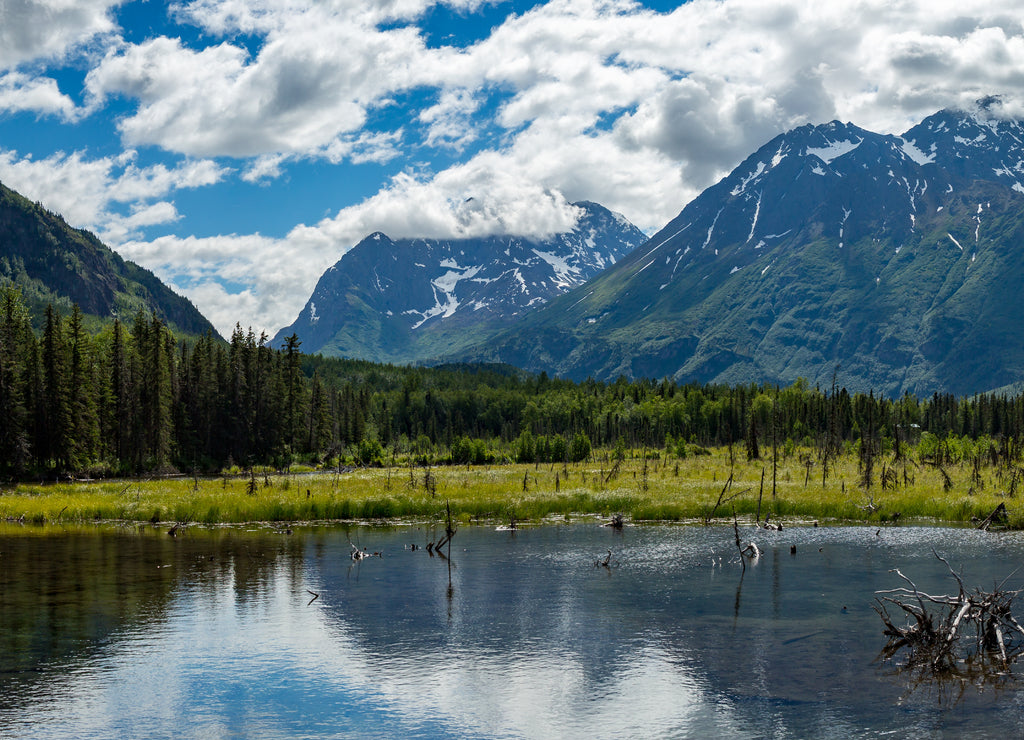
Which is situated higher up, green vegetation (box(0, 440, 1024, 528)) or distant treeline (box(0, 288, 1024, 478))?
distant treeline (box(0, 288, 1024, 478))

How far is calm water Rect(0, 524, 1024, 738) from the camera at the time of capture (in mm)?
22203

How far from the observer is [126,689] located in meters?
24.6

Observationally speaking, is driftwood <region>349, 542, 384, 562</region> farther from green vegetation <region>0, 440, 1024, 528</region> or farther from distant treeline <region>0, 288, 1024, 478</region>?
distant treeline <region>0, 288, 1024, 478</region>

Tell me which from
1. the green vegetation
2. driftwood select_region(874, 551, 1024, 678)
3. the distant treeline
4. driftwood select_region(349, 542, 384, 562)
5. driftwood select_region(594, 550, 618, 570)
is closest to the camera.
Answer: driftwood select_region(874, 551, 1024, 678)

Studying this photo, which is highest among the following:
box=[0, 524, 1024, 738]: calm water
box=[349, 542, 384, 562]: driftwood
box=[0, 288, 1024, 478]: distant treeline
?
box=[0, 288, 1024, 478]: distant treeline

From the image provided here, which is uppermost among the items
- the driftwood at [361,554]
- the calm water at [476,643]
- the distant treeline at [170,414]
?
the distant treeline at [170,414]

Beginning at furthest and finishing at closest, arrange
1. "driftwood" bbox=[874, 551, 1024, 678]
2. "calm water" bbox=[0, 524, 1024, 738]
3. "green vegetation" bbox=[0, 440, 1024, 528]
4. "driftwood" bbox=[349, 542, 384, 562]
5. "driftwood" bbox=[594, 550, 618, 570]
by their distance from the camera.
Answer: "green vegetation" bbox=[0, 440, 1024, 528] → "driftwood" bbox=[349, 542, 384, 562] → "driftwood" bbox=[594, 550, 618, 570] → "driftwood" bbox=[874, 551, 1024, 678] → "calm water" bbox=[0, 524, 1024, 738]

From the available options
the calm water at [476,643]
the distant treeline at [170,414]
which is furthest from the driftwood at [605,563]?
the distant treeline at [170,414]

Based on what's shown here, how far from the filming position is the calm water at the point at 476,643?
22.2 meters

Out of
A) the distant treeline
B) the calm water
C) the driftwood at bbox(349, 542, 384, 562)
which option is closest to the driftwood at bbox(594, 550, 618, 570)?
the calm water

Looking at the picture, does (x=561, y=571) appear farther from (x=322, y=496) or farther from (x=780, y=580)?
(x=322, y=496)

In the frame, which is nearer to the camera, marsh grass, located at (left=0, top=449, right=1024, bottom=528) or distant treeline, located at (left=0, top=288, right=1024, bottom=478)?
marsh grass, located at (left=0, top=449, right=1024, bottom=528)

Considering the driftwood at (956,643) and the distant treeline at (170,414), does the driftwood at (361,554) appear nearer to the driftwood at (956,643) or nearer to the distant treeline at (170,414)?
the driftwood at (956,643)

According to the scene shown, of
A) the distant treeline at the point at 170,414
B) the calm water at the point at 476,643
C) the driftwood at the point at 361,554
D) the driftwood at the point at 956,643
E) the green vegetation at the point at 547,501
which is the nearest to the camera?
the calm water at the point at 476,643
